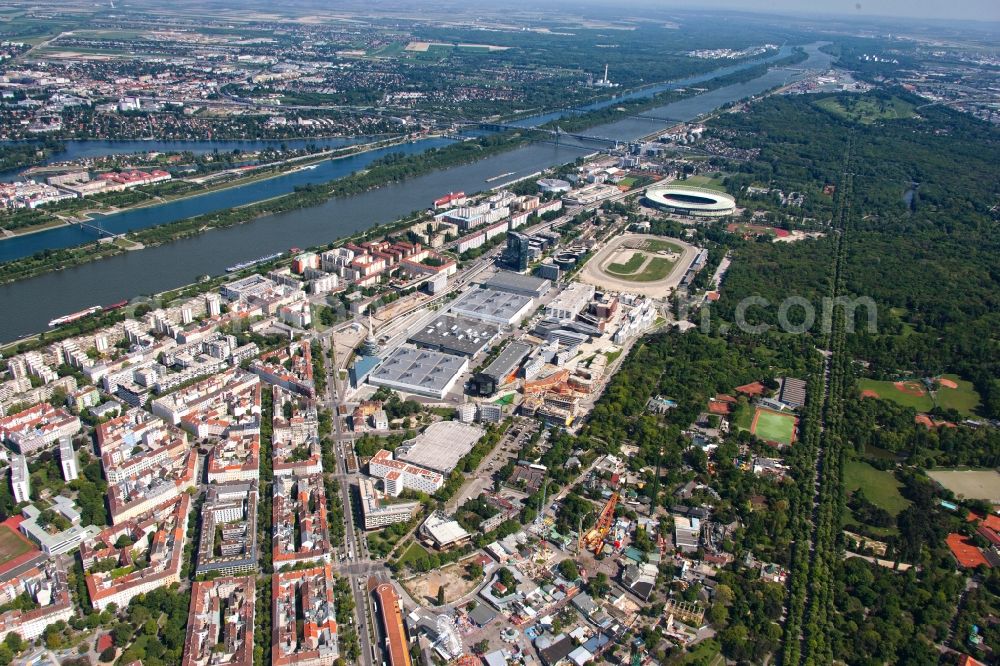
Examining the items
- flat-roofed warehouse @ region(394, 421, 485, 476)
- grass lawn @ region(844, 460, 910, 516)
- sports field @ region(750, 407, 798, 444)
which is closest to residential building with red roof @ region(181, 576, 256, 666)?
flat-roofed warehouse @ region(394, 421, 485, 476)

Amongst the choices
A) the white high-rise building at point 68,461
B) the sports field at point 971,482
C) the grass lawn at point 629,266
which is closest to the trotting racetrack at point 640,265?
the grass lawn at point 629,266

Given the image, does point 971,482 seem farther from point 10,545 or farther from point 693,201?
point 693,201

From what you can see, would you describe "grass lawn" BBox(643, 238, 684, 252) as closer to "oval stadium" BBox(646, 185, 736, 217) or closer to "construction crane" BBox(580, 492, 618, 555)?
"oval stadium" BBox(646, 185, 736, 217)

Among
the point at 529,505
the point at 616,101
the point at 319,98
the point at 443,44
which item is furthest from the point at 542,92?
the point at 529,505

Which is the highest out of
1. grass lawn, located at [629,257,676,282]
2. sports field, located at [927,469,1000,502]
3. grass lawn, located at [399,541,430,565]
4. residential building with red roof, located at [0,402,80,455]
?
grass lawn, located at [629,257,676,282]

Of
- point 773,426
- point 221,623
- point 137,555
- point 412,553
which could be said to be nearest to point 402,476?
point 412,553

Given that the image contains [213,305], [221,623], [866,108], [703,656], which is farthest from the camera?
[866,108]

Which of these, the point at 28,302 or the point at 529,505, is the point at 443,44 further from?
the point at 529,505
